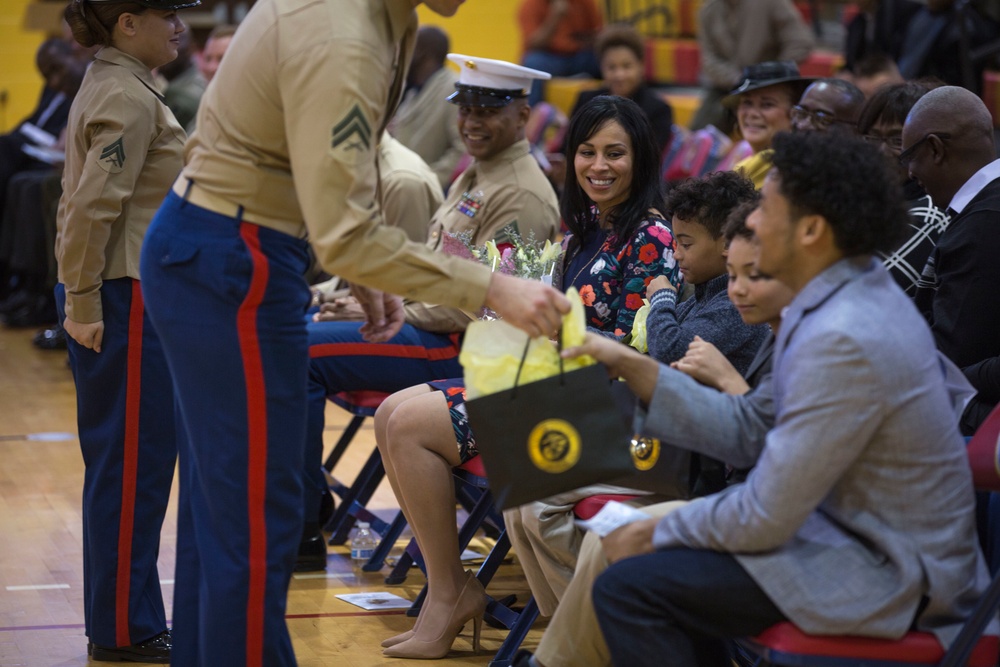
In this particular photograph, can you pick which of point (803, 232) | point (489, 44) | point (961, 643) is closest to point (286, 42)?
point (803, 232)

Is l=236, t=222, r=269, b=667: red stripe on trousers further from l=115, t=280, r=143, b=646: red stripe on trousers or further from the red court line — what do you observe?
the red court line

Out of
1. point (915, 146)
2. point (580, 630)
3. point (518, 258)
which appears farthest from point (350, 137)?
point (915, 146)

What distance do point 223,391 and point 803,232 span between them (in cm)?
110

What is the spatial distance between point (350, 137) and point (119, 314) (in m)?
1.27

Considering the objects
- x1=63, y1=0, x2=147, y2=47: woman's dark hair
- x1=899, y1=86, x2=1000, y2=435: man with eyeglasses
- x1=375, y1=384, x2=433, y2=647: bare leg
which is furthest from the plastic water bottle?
x1=899, y1=86, x2=1000, y2=435: man with eyeglasses

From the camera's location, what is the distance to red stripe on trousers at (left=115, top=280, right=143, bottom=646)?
10.7ft

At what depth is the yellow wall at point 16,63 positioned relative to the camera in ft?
38.5

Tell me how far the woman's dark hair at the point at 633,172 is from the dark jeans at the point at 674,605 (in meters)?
1.45

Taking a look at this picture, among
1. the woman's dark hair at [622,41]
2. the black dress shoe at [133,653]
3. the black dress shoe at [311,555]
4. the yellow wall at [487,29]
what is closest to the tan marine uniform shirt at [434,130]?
the woman's dark hair at [622,41]

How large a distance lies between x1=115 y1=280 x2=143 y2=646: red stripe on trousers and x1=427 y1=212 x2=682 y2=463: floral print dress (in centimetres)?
80

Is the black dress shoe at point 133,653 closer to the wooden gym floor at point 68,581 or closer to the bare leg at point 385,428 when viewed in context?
the wooden gym floor at point 68,581

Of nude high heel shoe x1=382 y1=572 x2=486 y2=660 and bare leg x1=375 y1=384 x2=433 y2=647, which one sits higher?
bare leg x1=375 y1=384 x2=433 y2=647

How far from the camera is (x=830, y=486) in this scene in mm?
2152

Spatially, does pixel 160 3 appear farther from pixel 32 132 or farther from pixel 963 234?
pixel 32 132
